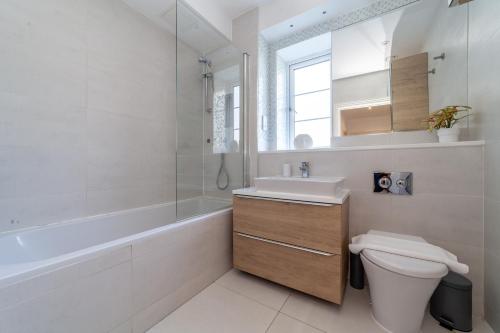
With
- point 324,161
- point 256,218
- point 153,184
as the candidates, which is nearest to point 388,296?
point 256,218

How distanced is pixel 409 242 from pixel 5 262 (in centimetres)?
238

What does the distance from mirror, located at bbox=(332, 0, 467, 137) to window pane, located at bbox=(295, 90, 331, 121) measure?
14cm

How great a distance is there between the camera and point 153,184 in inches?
79.0

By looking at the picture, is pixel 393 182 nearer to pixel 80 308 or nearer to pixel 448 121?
pixel 448 121

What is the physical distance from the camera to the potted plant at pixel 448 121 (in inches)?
49.3

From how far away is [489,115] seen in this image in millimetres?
1084

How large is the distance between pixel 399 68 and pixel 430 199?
3.51 ft

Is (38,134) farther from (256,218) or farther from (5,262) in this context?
(256,218)

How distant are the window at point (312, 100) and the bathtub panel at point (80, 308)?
186 cm

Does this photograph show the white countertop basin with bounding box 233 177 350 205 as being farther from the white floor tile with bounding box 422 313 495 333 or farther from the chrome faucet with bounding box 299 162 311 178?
the white floor tile with bounding box 422 313 495 333

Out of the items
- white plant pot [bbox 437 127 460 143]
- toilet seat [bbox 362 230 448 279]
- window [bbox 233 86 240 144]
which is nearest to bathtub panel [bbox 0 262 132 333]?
toilet seat [bbox 362 230 448 279]

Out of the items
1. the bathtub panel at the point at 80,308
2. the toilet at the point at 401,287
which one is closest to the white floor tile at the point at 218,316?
the bathtub panel at the point at 80,308

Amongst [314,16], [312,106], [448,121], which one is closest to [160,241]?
[312,106]

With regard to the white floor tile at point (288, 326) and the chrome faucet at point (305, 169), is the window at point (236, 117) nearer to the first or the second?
the chrome faucet at point (305, 169)
